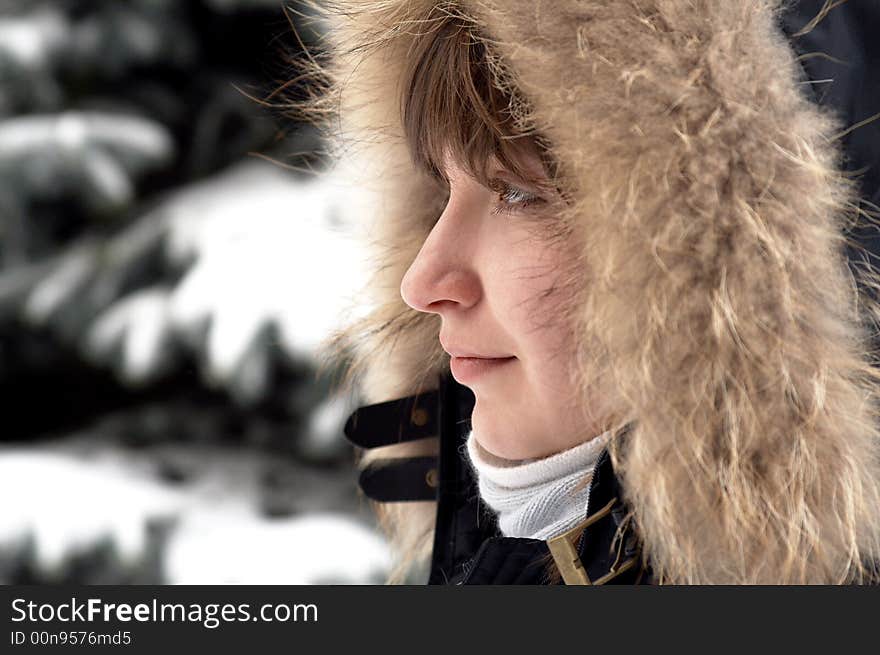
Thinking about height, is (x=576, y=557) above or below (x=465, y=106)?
below

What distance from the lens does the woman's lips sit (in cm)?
73

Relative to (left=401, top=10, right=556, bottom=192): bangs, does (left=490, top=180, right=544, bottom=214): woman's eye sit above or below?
below

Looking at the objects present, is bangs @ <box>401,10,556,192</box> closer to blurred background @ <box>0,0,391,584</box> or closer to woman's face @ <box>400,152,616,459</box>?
woman's face @ <box>400,152,616,459</box>

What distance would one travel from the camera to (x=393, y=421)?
979mm

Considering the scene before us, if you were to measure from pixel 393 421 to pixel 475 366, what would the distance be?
265 mm

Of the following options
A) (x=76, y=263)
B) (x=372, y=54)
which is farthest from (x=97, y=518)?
(x=372, y=54)

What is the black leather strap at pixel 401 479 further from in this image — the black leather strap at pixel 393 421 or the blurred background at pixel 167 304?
the blurred background at pixel 167 304

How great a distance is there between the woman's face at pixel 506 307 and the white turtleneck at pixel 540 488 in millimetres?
13

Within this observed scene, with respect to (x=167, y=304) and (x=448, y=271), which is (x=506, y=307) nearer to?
(x=448, y=271)

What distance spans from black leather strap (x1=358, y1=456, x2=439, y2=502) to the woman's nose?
1.04 feet

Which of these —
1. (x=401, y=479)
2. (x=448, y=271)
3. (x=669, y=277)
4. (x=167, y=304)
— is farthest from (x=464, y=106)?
(x=167, y=304)

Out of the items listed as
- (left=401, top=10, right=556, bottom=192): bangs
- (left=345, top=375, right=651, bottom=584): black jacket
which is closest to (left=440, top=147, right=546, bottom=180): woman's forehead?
(left=401, top=10, right=556, bottom=192): bangs

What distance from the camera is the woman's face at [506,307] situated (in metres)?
0.67

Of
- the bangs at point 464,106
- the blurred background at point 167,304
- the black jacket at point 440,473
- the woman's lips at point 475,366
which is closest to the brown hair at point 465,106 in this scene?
the bangs at point 464,106
